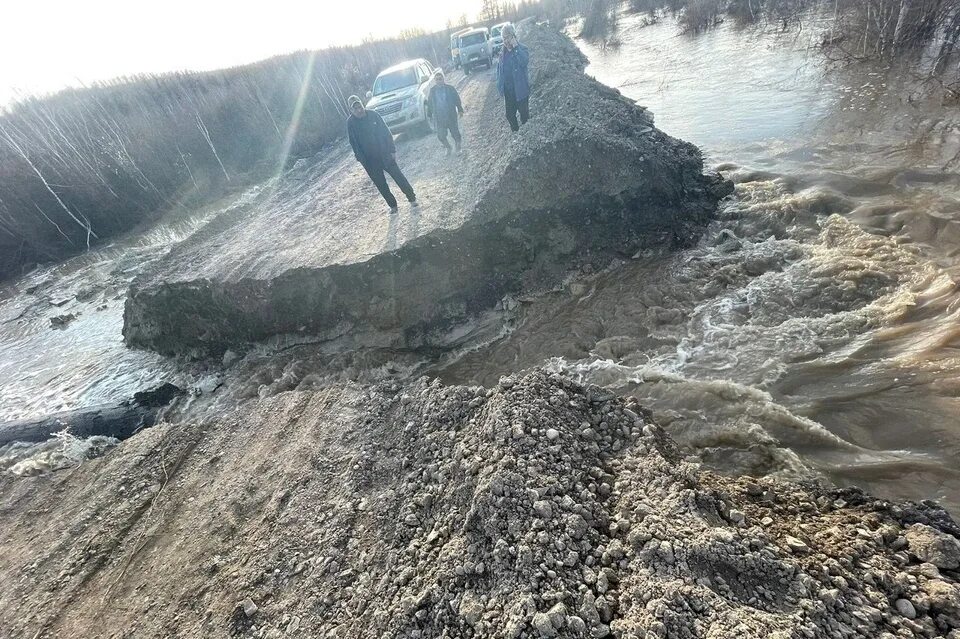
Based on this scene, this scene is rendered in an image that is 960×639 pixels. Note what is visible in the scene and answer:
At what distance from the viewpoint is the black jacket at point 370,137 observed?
279 inches

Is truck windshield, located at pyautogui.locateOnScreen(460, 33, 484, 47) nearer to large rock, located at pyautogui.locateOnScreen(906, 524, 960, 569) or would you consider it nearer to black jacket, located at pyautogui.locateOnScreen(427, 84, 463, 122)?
black jacket, located at pyautogui.locateOnScreen(427, 84, 463, 122)

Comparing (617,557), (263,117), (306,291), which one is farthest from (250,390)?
(263,117)

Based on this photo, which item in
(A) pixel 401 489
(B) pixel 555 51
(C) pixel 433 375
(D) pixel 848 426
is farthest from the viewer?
(B) pixel 555 51

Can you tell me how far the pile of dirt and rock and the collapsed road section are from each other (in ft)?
6.48

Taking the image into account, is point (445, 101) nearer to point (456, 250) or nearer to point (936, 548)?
point (456, 250)

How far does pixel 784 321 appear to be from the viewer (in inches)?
211

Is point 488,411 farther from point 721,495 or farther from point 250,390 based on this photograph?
point 250,390

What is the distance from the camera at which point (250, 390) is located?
22.4 ft

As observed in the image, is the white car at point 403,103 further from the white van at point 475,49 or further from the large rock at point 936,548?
the large rock at point 936,548

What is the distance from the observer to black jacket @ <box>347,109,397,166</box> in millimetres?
Result: 7079

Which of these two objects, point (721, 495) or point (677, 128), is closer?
point (721, 495)

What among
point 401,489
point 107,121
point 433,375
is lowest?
point 433,375

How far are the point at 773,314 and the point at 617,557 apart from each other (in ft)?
13.3

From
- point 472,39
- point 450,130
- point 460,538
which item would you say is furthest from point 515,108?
point 472,39
